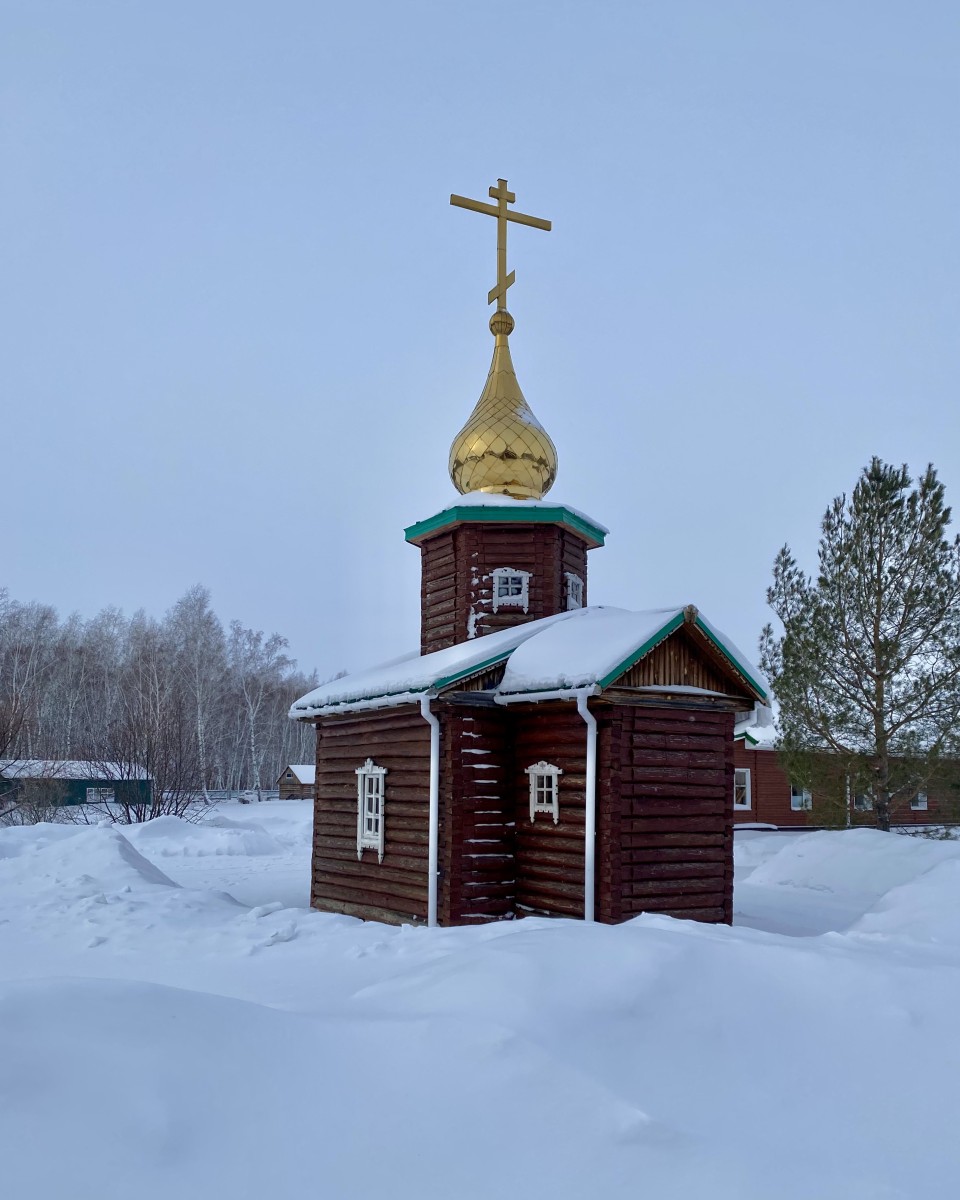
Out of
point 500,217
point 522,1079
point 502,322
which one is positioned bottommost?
point 522,1079

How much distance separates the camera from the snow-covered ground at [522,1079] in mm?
3545

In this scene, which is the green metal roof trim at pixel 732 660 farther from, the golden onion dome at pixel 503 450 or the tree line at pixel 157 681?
the tree line at pixel 157 681

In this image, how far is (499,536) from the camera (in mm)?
13984

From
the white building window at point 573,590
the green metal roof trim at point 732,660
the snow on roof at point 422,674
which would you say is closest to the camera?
the green metal roof trim at point 732,660

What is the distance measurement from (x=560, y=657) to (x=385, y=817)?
3.37 m

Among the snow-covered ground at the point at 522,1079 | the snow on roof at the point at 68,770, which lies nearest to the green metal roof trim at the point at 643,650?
the snow-covered ground at the point at 522,1079

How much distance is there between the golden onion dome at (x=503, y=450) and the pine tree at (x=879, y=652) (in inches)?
291

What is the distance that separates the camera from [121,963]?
8953 mm

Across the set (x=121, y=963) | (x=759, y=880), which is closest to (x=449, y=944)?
(x=121, y=963)

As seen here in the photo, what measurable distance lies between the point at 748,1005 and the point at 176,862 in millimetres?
17382

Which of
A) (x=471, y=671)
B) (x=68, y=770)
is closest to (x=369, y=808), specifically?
(x=471, y=671)

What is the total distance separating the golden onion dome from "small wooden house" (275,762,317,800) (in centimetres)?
2949

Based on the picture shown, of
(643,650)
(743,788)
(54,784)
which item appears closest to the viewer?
(643,650)

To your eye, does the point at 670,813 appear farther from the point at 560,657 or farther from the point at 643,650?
the point at 560,657
